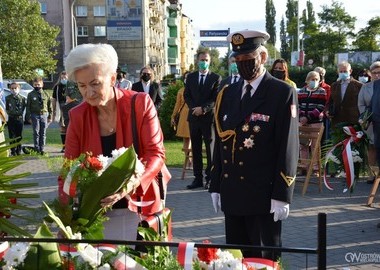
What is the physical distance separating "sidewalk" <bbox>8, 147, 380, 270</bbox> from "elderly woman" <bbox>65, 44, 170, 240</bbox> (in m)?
2.02

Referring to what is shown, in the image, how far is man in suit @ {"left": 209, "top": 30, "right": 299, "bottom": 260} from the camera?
3502mm

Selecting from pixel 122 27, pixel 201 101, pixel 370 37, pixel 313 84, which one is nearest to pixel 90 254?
pixel 201 101

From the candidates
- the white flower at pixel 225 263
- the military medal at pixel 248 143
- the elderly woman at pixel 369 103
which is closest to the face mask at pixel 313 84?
the elderly woman at pixel 369 103

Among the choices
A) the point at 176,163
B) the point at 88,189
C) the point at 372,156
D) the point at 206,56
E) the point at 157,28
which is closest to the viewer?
the point at 88,189

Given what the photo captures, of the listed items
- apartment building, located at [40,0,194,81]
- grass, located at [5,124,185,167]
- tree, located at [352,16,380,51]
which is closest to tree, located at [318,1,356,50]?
tree, located at [352,16,380,51]

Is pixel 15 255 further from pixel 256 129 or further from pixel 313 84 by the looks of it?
pixel 313 84

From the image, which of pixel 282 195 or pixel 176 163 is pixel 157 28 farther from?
pixel 282 195

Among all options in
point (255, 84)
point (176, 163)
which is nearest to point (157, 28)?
point (176, 163)

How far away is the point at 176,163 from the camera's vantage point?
12.2 m

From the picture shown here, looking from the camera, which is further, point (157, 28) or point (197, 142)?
point (157, 28)

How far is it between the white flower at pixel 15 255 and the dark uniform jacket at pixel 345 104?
8.74 meters

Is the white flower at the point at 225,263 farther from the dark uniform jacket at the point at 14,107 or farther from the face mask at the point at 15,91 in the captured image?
the face mask at the point at 15,91

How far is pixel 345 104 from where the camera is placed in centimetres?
1055

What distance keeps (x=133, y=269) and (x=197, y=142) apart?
22.9ft
